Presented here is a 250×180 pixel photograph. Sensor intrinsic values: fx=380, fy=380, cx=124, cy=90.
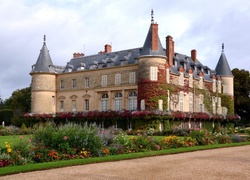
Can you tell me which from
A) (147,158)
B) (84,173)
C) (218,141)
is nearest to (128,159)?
(147,158)

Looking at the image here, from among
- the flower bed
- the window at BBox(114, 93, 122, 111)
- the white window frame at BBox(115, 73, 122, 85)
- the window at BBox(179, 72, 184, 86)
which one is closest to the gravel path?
the flower bed

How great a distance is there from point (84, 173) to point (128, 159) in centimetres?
344

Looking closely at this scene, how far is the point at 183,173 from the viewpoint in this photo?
9.93 m

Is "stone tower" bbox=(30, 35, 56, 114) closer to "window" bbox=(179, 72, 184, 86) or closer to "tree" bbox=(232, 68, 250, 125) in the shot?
"window" bbox=(179, 72, 184, 86)

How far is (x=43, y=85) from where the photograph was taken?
43.0 metres

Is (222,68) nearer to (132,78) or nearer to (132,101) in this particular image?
(132,78)

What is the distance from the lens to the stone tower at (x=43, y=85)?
42.5m

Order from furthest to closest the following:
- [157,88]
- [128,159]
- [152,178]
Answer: [157,88], [128,159], [152,178]

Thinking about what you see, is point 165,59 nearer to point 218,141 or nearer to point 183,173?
point 218,141

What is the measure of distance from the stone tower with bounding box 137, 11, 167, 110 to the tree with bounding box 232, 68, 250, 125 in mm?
19347

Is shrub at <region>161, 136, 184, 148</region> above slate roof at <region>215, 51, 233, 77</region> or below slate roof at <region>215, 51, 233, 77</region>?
below

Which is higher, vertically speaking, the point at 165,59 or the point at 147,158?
the point at 165,59

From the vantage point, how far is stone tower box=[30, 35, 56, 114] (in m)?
42.5

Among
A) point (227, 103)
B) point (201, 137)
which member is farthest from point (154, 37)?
point (201, 137)
